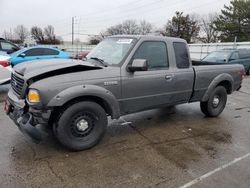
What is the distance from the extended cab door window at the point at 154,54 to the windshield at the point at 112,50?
23cm

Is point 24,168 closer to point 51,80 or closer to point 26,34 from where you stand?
point 51,80

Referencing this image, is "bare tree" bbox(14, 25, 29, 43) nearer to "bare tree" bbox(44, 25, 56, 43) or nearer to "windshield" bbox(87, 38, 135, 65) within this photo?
"bare tree" bbox(44, 25, 56, 43)

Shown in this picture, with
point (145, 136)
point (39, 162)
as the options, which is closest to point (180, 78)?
point (145, 136)

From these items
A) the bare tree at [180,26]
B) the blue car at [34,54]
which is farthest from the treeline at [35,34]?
the blue car at [34,54]

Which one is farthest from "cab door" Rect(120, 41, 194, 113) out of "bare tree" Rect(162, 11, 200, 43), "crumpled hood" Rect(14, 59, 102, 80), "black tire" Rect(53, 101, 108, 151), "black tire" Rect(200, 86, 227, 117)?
"bare tree" Rect(162, 11, 200, 43)

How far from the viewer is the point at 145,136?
4.91 meters

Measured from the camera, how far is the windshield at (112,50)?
465 centimetres

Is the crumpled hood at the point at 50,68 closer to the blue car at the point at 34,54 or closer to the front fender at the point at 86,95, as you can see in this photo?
the front fender at the point at 86,95

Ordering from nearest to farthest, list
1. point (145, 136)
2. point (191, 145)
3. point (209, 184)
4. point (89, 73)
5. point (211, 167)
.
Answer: point (209, 184), point (211, 167), point (89, 73), point (191, 145), point (145, 136)

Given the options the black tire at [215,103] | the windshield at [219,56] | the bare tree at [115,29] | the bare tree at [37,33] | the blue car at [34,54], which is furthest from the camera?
the bare tree at [37,33]

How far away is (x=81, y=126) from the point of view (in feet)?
13.3

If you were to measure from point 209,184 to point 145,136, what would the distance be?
1.78 meters

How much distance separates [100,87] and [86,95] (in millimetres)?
285

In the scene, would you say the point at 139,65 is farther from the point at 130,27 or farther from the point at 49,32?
the point at 49,32
